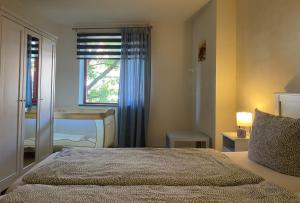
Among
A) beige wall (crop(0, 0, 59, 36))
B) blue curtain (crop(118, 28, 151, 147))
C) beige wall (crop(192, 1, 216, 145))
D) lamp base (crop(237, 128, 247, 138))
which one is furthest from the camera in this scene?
blue curtain (crop(118, 28, 151, 147))

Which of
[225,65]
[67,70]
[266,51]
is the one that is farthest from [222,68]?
[67,70]

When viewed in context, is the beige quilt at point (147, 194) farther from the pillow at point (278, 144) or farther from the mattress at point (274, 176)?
the pillow at point (278, 144)

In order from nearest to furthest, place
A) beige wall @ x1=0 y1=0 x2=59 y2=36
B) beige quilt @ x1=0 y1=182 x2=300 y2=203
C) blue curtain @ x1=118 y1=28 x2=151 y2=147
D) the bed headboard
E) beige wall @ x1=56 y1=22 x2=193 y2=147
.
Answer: beige quilt @ x1=0 y1=182 x2=300 y2=203
the bed headboard
beige wall @ x1=0 y1=0 x2=59 y2=36
blue curtain @ x1=118 y1=28 x2=151 y2=147
beige wall @ x1=56 y1=22 x2=193 y2=147

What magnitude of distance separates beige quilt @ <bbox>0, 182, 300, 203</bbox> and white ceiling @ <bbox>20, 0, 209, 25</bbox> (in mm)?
2895

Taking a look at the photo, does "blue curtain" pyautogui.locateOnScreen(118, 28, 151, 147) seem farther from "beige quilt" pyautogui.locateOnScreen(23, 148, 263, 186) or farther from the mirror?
"beige quilt" pyautogui.locateOnScreen(23, 148, 263, 186)

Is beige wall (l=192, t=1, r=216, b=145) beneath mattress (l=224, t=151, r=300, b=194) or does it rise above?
above

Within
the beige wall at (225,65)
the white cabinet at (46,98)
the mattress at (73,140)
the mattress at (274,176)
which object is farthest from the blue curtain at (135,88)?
the mattress at (274,176)

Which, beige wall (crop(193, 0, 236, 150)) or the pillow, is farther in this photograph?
beige wall (crop(193, 0, 236, 150))

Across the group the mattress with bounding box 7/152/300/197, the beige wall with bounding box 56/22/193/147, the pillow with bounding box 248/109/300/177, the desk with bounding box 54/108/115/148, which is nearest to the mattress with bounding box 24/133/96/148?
the desk with bounding box 54/108/115/148

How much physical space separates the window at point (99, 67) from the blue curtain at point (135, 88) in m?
0.25

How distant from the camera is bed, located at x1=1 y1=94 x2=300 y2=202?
3.85 feet

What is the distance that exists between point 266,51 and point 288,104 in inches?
30.2

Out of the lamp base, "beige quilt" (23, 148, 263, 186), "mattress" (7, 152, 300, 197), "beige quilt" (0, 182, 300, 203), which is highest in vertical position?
the lamp base

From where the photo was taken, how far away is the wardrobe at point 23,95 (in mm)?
2557
